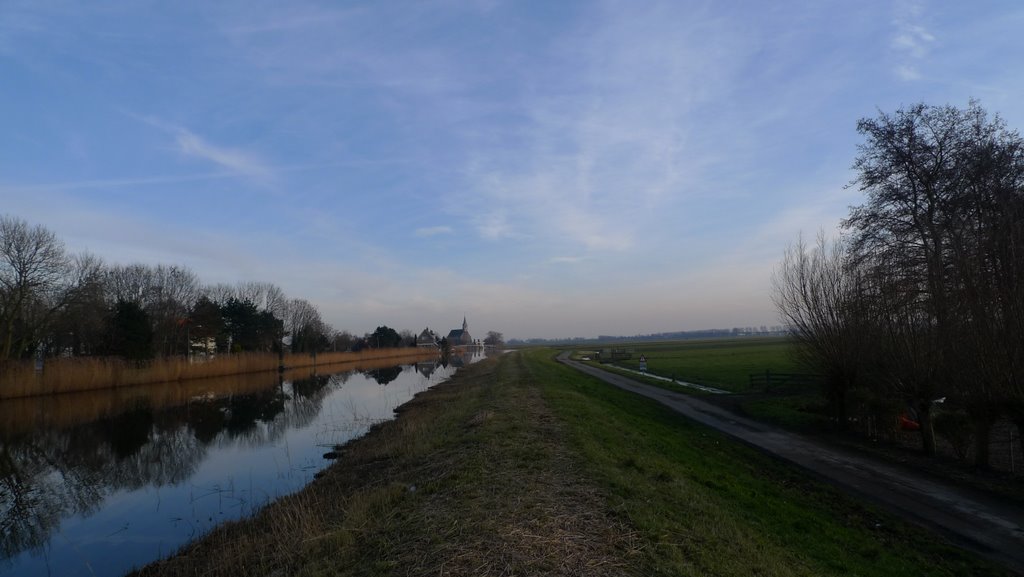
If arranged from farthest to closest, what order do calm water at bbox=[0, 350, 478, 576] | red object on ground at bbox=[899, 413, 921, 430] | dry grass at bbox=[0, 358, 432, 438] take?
dry grass at bbox=[0, 358, 432, 438] → red object on ground at bbox=[899, 413, 921, 430] → calm water at bbox=[0, 350, 478, 576]

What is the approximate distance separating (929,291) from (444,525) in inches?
620

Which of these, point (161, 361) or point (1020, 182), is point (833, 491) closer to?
point (1020, 182)

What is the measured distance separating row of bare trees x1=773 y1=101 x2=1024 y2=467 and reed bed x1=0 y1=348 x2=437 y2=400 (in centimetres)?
3914

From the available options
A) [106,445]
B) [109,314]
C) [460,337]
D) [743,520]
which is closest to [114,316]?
[109,314]

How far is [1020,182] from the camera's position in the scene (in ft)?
60.4

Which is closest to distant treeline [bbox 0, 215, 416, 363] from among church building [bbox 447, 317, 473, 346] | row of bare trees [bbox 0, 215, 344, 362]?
row of bare trees [bbox 0, 215, 344, 362]

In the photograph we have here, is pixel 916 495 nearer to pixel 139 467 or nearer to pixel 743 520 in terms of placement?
pixel 743 520

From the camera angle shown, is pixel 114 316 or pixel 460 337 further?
pixel 460 337

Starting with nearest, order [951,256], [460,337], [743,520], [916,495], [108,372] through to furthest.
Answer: [743,520], [916,495], [951,256], [108,372], [460,337]

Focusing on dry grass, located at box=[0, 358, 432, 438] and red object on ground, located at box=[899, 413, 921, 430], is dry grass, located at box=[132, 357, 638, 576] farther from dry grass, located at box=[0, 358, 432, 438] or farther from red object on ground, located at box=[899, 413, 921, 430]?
dry grass, located at box=[0, 358, 432, 438]

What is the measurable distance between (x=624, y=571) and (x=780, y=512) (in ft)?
16.8

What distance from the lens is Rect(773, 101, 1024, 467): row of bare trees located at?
473 inches

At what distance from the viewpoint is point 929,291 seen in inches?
607

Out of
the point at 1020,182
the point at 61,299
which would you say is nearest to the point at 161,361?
the point at 61,299
